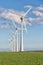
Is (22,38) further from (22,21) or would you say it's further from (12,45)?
(12,45)

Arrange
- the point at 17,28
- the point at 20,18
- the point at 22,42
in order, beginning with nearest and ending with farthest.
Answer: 1. the point at 22,42
2. the point at 20,18
3. the point at 17,28

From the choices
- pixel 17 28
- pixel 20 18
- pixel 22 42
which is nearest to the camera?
pixel 22 42

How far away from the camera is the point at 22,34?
51062mm

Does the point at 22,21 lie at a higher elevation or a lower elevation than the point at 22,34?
higher

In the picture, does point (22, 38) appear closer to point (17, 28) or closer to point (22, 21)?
point (22, 21)

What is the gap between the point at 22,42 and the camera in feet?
167

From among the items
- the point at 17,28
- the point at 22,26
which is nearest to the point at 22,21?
the point at 22,26

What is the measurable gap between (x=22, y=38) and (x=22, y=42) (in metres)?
0.89

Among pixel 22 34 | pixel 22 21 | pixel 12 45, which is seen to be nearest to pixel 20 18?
pixel 22 21

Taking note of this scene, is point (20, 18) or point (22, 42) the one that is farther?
point (20, 18)

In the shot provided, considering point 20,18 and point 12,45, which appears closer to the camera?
point 20,18

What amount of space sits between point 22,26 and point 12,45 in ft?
46.9

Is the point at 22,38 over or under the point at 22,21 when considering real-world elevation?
under

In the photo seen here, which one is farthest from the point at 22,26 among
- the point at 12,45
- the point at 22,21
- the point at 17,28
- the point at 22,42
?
the point at 12,45
